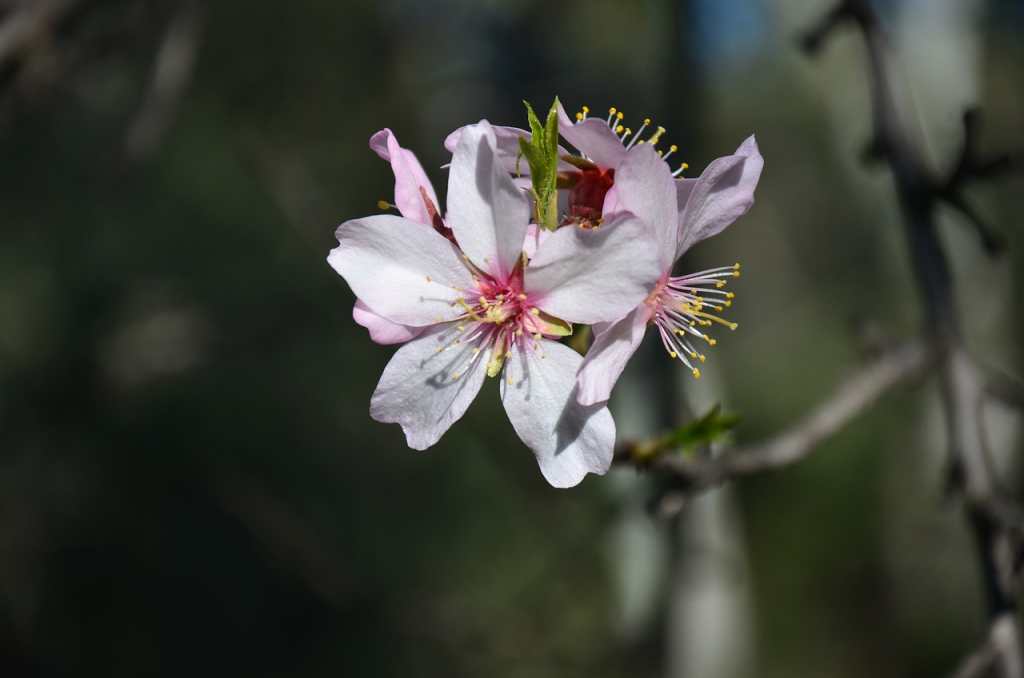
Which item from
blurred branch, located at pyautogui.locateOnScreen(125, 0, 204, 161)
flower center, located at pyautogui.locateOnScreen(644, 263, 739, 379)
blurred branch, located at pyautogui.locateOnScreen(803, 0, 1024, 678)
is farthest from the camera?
blurred branch, located at pyautogui.locateOnScreen(125, 0, 204, 161)

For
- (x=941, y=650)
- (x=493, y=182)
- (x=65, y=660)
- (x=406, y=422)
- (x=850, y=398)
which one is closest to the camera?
(x=493, y=182)

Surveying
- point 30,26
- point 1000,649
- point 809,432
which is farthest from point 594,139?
point 30,26

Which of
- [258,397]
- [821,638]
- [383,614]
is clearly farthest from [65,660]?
[821,638]

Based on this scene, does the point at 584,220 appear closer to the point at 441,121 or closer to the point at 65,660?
the point at 441,121

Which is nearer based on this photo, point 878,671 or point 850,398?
point 850,398

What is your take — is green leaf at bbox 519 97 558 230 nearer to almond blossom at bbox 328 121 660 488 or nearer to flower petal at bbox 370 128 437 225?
almond blossom at bbox 328 121 660 488

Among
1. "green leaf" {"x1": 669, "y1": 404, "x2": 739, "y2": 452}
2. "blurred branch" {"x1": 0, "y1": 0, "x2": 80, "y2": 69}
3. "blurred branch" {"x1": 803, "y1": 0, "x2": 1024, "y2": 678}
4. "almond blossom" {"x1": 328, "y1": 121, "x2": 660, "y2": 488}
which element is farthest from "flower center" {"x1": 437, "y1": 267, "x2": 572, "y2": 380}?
"blurred branch" {"x1": 0, "y1": 0, "x2": 80, "y2": 69}

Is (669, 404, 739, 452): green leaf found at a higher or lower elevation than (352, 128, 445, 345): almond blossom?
lower

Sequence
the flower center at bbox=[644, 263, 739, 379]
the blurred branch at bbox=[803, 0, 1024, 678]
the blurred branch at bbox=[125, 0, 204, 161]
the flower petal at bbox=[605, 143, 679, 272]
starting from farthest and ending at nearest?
the blurred branch at bbox=[125, 0, 204, 161], the blurred branch at bbox=[803, 0, 1024, 678], the flower center at bbox=[644, 263, 739, 379], the flower petal at bbox=[605, 143, 679, 272]
